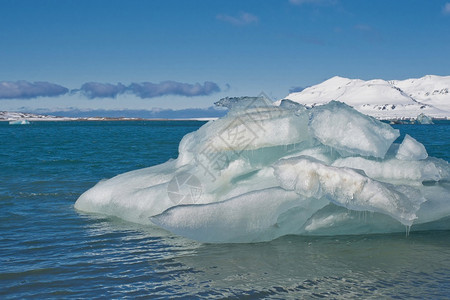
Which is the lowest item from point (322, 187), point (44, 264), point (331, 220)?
point (44, 264)

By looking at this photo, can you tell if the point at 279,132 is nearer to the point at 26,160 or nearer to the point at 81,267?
the point at 81,267

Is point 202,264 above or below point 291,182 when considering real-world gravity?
below

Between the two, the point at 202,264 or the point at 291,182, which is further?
the point at 291,182

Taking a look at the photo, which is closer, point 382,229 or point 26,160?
point 382,229

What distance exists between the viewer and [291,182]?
6309 millimetres

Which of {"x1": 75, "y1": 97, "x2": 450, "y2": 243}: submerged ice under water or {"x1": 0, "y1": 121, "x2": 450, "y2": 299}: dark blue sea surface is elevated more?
{"x1": 75, "y1": 97, "x2": 450, "y2": 243}: submerged ice under water

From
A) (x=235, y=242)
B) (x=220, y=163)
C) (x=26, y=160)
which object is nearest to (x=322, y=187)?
(x=235, y=242)

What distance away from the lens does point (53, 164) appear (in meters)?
18.8

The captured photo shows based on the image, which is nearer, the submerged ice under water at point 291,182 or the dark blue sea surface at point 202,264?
the dark blue sea surface at point 202,264

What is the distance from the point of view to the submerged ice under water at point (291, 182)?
20.4 feet

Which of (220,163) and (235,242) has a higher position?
(220,163)

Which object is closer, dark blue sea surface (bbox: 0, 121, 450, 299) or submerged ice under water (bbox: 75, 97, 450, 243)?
dark blue sea surface (bbox: 0, 121, 450, 299)

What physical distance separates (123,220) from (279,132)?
3.15 meters

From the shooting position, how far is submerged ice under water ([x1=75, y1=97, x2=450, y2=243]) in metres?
6.22
